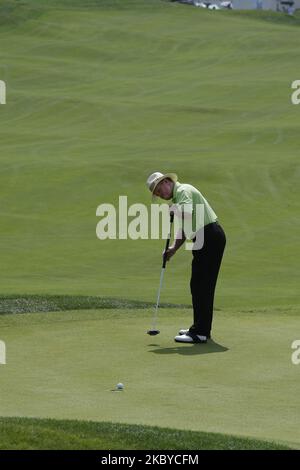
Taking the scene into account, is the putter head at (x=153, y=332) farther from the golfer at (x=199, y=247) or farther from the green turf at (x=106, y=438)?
the green turf at (x=106, y=438)

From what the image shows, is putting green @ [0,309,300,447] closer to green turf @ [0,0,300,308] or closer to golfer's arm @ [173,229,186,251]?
golfer's arm @ [173,229,186,251]

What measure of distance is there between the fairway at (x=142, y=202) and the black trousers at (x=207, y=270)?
16.3 inches

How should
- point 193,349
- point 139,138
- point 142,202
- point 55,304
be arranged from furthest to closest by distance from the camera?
point 139,138, point 142,202, point 55,304, point 193,349

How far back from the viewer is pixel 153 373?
39.4ft

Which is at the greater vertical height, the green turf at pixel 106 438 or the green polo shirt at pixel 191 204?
the green polo shirt at pixel 191 204

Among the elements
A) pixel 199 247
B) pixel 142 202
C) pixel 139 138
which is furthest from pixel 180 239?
pixel 139 138

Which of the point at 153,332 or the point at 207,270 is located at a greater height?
the point at 207,270

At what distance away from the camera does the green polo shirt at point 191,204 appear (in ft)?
45.8

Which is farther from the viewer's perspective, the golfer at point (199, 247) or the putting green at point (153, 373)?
the golfer at point (199, 247)

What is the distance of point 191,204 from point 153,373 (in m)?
2.71

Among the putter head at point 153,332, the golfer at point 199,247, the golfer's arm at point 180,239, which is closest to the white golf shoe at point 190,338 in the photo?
the golfer at point 199,247

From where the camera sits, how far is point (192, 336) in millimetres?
14055

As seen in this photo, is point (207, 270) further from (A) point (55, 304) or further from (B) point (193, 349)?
(A) point (55, 304)

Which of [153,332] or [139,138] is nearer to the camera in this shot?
[153,332]
